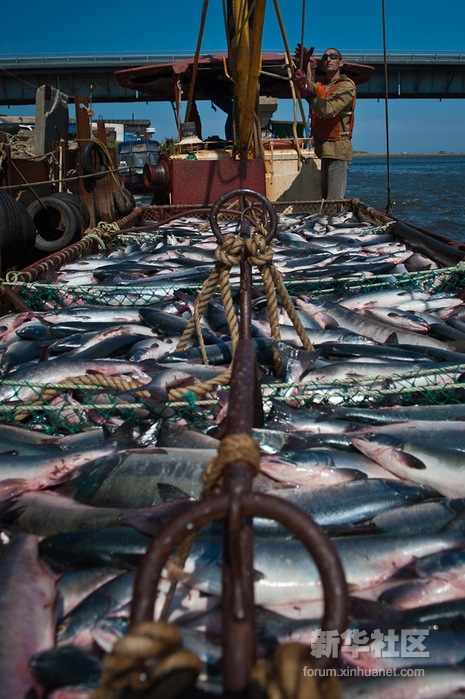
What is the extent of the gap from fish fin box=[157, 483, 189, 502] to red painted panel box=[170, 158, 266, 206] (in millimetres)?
8690

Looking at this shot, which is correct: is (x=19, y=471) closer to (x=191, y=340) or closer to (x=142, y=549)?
(x=142, y=549)

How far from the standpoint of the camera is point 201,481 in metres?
2.21

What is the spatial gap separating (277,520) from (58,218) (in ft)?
31.7

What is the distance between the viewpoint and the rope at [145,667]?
3.25 ft

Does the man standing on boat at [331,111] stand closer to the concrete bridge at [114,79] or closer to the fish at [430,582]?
the fish at [430,582]

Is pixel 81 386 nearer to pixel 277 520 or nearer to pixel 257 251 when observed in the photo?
pixel 257 251

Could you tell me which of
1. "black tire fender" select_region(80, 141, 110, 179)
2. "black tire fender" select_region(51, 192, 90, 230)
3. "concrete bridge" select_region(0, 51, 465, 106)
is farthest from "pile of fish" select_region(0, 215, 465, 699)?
"concrete bridge" select_region(0, 51, 465, 106)

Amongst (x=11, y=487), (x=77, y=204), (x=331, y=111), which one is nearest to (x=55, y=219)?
(x=77, y=204)

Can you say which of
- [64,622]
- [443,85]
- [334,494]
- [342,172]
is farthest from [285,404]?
[443,85]

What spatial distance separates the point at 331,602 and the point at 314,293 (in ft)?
15.6

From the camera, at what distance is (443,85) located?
37031mm

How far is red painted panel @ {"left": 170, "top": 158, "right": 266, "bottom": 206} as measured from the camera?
1047 cm

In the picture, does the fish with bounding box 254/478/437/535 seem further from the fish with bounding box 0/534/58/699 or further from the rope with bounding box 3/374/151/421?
the rope with bounding box 3/374/151/421

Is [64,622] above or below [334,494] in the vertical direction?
below
